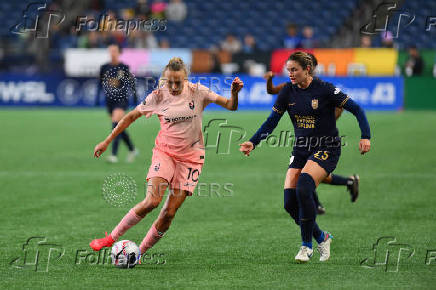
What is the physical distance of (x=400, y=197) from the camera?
41.7 feet

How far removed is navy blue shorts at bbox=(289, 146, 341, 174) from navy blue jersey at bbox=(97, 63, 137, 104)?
2573 mm

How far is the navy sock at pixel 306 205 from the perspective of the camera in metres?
8.04

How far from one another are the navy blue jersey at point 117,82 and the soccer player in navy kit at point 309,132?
244 cm

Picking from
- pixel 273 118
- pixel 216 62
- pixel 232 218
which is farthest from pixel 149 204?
pixel 216 62

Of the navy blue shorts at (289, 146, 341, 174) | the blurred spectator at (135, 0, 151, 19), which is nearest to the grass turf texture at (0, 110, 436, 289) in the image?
the navy blue shorts at (289, 146, 341, 174)

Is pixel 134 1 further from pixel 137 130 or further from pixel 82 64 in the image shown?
pixel 137 130

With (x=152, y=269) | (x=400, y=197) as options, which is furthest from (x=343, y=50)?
(x=152, y=269)

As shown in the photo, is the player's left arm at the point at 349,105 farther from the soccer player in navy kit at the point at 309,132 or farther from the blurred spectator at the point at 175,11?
the blurred spectator at the point at 175,11

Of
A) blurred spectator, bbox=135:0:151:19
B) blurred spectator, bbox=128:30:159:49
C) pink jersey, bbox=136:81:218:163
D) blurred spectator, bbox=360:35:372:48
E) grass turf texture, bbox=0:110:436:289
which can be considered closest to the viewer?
grass turf texture, bbox=0:110:436:289

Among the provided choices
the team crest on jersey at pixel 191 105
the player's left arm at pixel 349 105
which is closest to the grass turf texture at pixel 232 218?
the player's left arm at pixel 349 105

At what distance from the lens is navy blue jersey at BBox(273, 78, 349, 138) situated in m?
8.31

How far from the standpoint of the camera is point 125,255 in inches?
311

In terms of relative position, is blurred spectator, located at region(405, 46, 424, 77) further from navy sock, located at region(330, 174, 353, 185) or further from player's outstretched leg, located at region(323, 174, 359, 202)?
navy sock, located at region(330, 174, 353, 185)

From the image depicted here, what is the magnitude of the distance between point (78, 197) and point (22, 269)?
5.02 m
